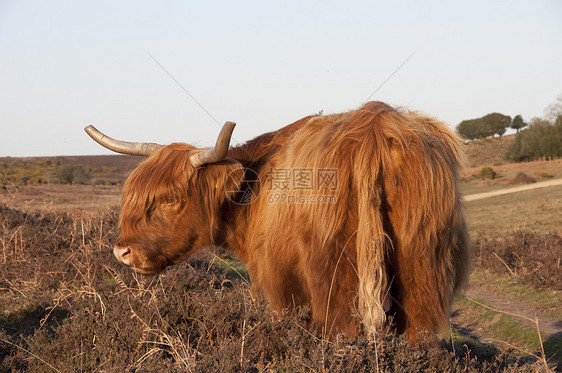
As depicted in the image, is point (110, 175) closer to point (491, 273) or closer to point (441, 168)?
point (491, 273)

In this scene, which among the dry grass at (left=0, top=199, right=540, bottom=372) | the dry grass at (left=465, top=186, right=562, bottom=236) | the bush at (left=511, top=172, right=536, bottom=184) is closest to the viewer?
the dry grass at (left=0, top=199, right=540, bottom=372)

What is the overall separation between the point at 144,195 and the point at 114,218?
21.6ft

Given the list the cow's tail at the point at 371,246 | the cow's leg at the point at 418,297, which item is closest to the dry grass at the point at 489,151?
the cow's leg at the point at 418,297

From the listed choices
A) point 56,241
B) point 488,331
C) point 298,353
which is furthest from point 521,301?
point 56,241

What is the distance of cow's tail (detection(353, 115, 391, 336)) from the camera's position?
2736 mm

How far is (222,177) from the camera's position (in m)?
4.14

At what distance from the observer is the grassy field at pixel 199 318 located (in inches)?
110

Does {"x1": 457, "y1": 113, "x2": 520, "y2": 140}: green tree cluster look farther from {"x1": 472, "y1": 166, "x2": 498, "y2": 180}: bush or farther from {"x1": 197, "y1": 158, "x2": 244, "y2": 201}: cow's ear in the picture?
{"x1": 197, "y1": 158, "x2": 244, "y2": 201}: cow's ear

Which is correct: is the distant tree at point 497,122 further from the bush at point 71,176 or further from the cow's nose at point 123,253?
the cow's nose at point 123,253

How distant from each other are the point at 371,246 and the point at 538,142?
46.7 m

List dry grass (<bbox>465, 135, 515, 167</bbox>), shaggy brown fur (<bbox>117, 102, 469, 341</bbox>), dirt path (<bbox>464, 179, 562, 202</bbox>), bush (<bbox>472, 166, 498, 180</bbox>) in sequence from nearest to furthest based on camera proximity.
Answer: shaggy brown fur (<bbox>117, 102, 469, 341</bbox>), dirt path (<bbox>464, 179, 562, 202</bbox>), bush (<bbox>472, 166, 498, 180</bbox>), dry grass (<bbox>465, 135, 515, 167</bbox>)

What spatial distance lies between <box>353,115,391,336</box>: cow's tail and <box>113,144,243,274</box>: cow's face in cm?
162

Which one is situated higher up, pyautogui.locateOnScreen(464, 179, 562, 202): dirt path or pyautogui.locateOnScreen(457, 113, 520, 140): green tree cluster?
pyautogui.locateOnScreen(457, 113, 520, 140): green tree cluster

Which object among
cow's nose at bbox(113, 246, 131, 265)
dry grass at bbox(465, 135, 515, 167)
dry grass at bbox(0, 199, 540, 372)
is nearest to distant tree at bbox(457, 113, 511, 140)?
dry grass at bbox(465, 135, 515, 167)
